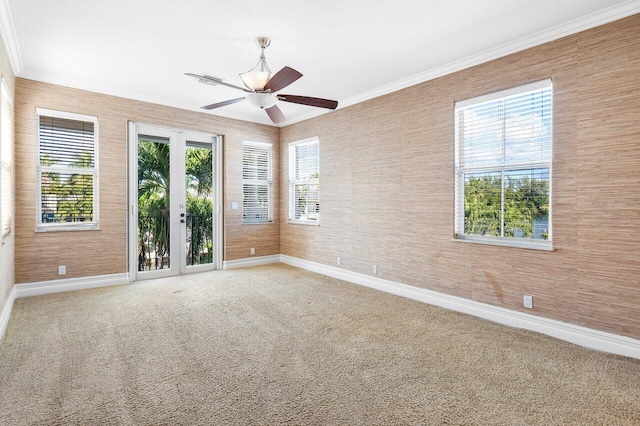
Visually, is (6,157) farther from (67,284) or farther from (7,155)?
(67,284)

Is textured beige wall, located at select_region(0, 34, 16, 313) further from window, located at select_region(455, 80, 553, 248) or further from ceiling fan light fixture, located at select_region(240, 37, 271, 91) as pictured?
window, located at select_region(455, 80, 553, 248)

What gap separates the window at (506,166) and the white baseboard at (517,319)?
0.72 metres

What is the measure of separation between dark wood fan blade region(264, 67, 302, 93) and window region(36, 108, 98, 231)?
122 inches

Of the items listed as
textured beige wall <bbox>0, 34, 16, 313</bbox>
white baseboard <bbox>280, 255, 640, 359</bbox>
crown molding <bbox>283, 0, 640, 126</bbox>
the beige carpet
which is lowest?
the beige carpet

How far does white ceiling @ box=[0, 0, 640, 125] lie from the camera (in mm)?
2756

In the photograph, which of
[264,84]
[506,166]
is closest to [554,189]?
[506,166]

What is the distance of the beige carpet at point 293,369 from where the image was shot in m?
1.95

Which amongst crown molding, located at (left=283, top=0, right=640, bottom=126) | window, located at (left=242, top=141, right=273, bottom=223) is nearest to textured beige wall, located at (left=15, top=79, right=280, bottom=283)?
window, located at (left=242, top=141, right=273, bottom=223)

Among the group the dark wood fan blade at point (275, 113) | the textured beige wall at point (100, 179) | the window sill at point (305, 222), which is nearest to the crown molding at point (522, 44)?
the dark wood fan blade at point (275, 113)

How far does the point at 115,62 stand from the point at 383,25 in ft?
10.1

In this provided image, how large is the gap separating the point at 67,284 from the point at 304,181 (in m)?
3.87

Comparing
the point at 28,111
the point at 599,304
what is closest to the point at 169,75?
the point at 28,111

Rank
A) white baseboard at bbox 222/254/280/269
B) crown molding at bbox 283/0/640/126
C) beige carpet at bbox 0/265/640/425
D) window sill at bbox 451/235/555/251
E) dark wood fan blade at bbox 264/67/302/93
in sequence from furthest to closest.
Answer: white baseboard at bbox 222/254/280/269 → window sill at bbox 451/235/555/251 → dark wood fan blade at bbox 264/67/302/93 → crown molding at bbox 283/0/640/126 → beige carpet at bbox 0/265/640/425

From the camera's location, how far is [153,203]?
17.5ft
